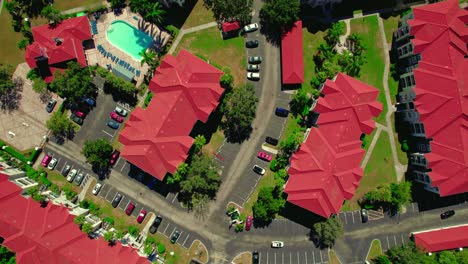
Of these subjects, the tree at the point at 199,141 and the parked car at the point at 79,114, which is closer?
the tree at the point at 199,141

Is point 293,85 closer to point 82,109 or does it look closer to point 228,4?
point 228,4

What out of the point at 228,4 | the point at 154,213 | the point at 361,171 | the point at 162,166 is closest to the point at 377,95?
→ the point at 361,171

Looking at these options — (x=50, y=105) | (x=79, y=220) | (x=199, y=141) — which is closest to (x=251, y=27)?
(x=199, y=141)

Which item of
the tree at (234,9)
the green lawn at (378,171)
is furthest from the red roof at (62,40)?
the green lawn at (378,171)

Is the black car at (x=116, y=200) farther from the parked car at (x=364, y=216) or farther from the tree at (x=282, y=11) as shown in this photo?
the parked car at (x=364, y=216)

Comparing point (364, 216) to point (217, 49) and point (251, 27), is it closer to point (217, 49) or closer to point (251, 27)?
point (251, 27)

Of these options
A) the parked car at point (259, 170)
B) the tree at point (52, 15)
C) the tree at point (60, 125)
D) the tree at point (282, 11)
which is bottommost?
the tree at point (60, 125)

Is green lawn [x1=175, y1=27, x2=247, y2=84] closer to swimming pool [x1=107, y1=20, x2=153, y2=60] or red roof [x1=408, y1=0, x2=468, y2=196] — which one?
swimming pool [x1=107, y1=20, x2=153, y2=60]
